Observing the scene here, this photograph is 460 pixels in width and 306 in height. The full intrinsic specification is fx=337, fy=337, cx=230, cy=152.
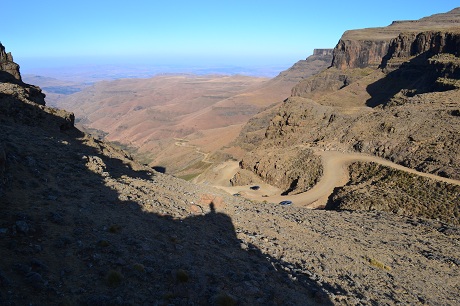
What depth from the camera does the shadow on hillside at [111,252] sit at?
8.97m

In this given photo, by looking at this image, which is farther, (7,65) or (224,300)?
(7,65)

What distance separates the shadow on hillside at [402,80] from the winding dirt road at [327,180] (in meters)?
49.6

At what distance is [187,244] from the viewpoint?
14.2 meters

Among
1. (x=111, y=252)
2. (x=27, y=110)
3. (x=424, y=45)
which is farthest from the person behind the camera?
(x=424, y=45)

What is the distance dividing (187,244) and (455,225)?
23.0 metres

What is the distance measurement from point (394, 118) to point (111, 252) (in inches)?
1818

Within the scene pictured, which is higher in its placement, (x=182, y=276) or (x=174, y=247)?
(x=182, y=276)

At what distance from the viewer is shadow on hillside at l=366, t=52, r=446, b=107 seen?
89062 millimetres

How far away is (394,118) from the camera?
47.6 meters

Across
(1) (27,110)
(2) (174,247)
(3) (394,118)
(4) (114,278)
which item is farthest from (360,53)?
(4) (114,278)

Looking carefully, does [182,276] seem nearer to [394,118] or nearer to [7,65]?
[7,65]

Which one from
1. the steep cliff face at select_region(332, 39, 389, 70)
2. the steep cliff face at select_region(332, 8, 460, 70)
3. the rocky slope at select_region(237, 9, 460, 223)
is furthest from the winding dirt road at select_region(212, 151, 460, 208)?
the steep cliff face at select_region(332, 39, 389, 70)

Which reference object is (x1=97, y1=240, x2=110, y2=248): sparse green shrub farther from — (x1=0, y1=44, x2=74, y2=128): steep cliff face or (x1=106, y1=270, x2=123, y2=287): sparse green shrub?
(x1=0, y1=44, x2=74, y2=128): steep cliff face

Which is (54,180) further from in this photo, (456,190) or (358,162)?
(358,162)
